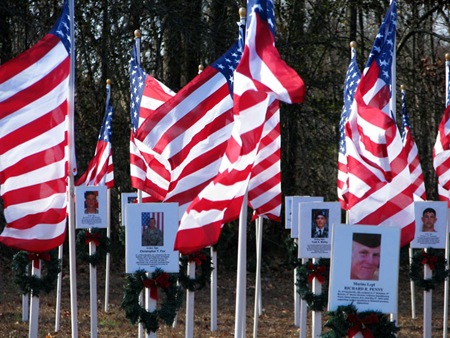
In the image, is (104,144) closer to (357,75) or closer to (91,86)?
(357,75)

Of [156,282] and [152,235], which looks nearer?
[152,235]

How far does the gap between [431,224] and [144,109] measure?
4148mm

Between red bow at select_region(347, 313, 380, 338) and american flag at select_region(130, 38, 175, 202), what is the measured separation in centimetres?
417

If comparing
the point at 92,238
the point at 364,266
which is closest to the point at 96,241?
the point at 92,238

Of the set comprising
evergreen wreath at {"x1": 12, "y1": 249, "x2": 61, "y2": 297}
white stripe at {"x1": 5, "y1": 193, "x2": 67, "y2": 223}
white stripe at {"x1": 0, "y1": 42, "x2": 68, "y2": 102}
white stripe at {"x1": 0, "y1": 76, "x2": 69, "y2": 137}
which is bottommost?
evergreen wreath at {"x1": 12, "y1": 249, "x2": 61, "y2": 297}

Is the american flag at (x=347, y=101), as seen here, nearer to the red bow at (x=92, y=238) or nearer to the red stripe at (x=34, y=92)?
the red bow at (x=92, y=238)

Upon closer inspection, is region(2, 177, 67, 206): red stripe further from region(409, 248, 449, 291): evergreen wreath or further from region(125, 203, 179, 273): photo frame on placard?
region(409, 248, 449, 291): evergreen wreath

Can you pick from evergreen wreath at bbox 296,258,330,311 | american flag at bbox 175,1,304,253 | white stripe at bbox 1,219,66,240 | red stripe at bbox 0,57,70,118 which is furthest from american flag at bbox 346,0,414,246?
red stripe at bbox 0,57,70,118

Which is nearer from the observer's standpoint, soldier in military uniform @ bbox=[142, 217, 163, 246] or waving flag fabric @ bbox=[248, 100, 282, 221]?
soldier in military uniform @ bbox=[142, 217, 163, 246]

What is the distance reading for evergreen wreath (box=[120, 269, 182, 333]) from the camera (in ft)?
31.0

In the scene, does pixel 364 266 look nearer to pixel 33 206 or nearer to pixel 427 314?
pixel 33 206

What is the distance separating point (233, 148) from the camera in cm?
838

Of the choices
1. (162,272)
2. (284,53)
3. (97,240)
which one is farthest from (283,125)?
(162,272)

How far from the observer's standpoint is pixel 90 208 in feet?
46.3
